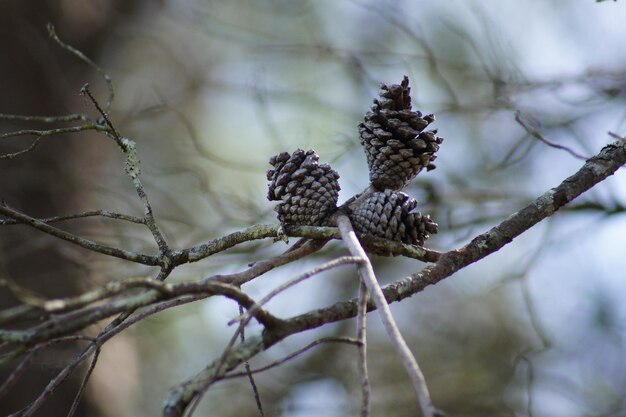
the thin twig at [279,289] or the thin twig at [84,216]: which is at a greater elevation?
the thin twig at [84,216]

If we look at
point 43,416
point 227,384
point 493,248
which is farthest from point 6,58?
point 493,248

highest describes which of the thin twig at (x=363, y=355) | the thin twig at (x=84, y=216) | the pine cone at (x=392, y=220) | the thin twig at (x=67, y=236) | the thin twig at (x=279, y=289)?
the thin twig at (x=84, y=216)

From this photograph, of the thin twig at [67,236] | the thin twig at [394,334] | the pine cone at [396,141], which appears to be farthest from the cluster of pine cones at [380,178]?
the thin twig at [67,236]

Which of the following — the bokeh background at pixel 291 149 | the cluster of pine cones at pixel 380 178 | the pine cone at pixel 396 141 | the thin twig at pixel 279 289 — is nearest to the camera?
the thin twig at pixel 279 289

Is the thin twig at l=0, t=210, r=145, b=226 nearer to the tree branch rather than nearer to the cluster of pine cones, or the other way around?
the cluster of pine cones

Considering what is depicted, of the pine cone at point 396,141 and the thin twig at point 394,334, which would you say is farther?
the pine cone at point 396,141

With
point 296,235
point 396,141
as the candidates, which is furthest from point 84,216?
point 396,141

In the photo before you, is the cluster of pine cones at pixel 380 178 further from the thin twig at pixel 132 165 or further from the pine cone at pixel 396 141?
the thin twig at pixel 132 165

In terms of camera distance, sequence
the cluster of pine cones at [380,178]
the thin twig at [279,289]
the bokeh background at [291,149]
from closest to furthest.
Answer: the thin twig at [279,289], the cluster of pine cones at [380,178], the bokeh background at [291,149]

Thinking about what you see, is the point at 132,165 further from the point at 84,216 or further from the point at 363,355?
the point at 363,355
